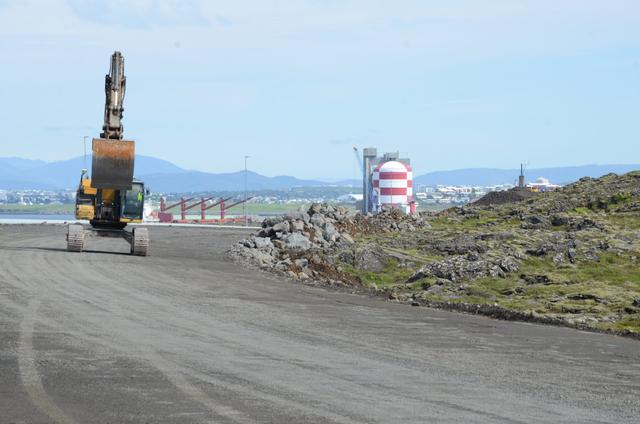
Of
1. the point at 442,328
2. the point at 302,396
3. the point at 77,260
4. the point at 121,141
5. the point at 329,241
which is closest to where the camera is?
the point at 302,396

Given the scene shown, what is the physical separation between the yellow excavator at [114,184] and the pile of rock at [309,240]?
467 cm

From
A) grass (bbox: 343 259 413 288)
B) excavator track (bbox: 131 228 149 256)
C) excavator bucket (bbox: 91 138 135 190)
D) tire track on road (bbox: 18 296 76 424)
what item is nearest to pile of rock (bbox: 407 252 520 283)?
grass (bbox: 343 259 413 288)

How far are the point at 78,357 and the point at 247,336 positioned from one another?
13.1 ft

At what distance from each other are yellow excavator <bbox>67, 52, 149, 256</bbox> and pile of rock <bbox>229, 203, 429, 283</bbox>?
4.67 meters

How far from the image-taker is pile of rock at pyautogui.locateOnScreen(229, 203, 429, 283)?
125ft

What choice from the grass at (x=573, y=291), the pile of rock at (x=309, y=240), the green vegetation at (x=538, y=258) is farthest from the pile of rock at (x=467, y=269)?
the pile of rock at (x=309, y=240)

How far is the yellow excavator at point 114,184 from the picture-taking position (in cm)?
3891

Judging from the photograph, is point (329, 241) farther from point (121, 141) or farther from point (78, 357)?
point (78, 357)

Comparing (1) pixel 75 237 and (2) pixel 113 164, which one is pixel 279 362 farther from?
(1) pixel 75 237

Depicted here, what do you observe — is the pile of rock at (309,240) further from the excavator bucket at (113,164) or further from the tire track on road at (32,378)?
the tire track on road at (32,378)

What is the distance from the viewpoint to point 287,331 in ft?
65.8

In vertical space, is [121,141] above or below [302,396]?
above

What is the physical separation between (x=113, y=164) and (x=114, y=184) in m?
0.77

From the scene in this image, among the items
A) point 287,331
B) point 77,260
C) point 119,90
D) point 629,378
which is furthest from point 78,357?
point 119,90
